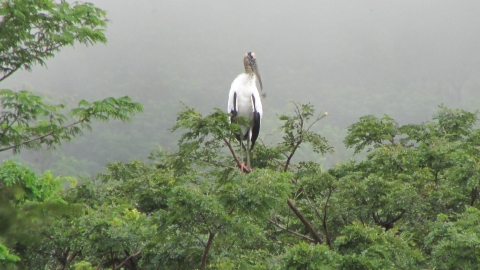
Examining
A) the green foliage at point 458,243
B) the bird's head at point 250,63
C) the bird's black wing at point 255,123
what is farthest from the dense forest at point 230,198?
the bird's head at point 250,63

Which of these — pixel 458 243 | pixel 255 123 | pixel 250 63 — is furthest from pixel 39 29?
pixel 458 243

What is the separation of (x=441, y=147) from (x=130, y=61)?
84173mm

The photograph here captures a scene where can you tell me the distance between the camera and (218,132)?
5164 millimetres

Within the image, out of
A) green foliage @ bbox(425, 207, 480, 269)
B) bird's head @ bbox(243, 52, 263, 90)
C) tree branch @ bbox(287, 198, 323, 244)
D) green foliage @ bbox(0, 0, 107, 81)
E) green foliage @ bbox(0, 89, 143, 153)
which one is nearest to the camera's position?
green foliage @ bbox(425, 207, 480, 269)

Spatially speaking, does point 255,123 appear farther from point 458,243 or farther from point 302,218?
point 458,243

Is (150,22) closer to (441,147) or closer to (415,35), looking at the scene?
(415,35)

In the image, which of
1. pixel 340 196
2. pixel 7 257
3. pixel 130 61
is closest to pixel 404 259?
pixel 340 196

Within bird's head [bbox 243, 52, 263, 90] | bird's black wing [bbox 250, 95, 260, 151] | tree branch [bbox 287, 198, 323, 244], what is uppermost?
bird's head [bbox 243, 52, 263, 90]

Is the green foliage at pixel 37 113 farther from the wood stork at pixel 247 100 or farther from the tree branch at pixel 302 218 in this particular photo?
the tree branch at pixel 302 218

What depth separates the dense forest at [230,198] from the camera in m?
4.96

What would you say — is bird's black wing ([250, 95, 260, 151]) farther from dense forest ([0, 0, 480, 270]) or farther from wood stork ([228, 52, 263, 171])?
dense forest ([0, 0, 480, 270])

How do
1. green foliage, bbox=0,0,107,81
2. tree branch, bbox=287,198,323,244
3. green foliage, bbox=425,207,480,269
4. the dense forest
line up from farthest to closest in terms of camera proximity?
1. green foliage, bbox=0,0,107,81
2. tree branch, bbox=287,198,323,244
3. green foliage, bbox=425,207,480,269
4. the dense forest

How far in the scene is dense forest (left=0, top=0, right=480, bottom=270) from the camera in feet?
16.3

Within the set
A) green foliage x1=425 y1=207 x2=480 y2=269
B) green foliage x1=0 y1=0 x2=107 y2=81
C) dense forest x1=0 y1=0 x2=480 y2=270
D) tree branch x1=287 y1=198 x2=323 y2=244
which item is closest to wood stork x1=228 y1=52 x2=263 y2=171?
dense forest x1=0 y1=0 x2=480 y2=270
